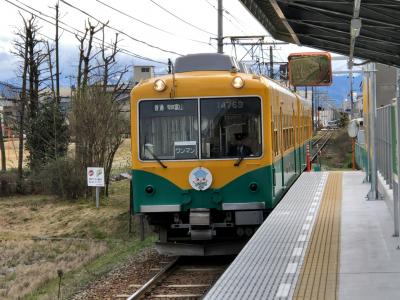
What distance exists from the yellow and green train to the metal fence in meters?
1.92

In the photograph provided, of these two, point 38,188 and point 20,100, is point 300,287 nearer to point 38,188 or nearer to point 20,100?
point 38,188

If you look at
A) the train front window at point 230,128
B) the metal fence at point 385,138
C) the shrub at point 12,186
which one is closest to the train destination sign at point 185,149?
the train front window at point 230,128

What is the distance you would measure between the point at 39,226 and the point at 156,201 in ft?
51.0

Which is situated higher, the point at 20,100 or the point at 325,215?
the point at 20,100

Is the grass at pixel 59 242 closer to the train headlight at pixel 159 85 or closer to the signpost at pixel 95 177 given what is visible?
the signpost at pixel 95 177

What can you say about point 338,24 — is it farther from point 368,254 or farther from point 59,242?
point 59,242

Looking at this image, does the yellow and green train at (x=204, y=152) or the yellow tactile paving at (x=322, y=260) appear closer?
the yellow tactile paving at (x=322, y=260)

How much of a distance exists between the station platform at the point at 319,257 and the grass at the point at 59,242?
12.5ft

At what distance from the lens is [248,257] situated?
8.34 meters

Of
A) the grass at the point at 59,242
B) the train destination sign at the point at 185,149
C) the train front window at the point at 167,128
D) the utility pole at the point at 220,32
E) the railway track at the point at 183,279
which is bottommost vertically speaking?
the grass at the point at 59,242

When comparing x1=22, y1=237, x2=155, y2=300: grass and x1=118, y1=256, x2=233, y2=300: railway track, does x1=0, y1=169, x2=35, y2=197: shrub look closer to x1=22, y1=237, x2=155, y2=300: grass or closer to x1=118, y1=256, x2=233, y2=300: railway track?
x1=22, y1=237, x2=155, y2=300: grass

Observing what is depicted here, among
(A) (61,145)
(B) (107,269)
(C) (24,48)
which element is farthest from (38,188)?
(B) (107,269)

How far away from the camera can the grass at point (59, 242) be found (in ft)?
45.5

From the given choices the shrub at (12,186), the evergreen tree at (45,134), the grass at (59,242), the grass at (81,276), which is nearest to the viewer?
the grass at (81,276)
